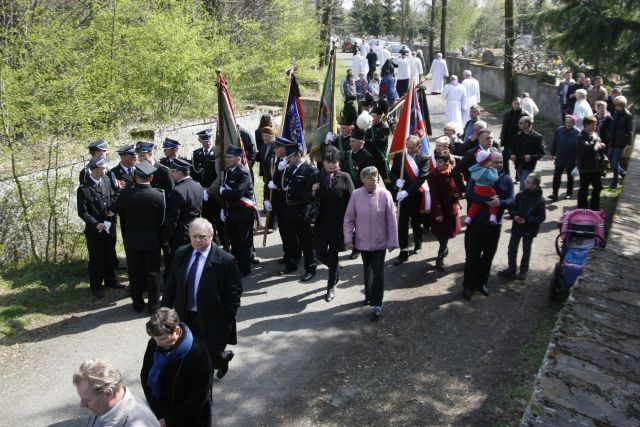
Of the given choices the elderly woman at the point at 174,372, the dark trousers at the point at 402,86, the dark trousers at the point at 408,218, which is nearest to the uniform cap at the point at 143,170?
the elderly woman at the point at 174,372

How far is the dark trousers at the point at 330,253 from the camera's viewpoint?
7875 mm

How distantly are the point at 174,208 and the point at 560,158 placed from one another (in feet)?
25.5

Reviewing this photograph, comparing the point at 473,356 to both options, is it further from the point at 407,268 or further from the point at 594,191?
the point at 594,191

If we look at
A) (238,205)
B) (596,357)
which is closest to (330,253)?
(238,205)

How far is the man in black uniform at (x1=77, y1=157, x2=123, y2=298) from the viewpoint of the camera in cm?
782

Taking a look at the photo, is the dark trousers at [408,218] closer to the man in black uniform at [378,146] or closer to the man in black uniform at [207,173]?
the man in black uniform at [378,146]

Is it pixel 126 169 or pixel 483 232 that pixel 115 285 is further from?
pixel 483 232

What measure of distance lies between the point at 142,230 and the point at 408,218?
413 cm

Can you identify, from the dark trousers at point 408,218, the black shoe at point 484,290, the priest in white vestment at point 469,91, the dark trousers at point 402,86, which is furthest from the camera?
the dark trousers at point 402,86

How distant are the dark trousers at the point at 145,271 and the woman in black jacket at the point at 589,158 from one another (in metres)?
7.56

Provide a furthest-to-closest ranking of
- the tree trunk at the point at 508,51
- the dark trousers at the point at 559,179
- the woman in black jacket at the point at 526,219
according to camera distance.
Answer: the tree trunk at the point at 508,51 → the dark trousers at the point at 559,179 → the woman in black jacket at the point at 526,219

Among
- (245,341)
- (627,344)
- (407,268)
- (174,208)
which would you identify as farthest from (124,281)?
(627,344)

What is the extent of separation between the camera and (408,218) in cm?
939

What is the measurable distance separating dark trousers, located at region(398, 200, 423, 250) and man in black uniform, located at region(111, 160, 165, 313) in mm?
3777
